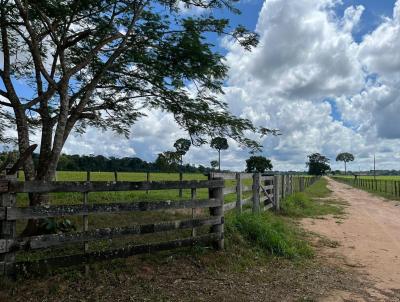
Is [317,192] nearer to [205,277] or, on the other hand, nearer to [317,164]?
[205,277]

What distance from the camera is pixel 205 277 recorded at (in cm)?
674

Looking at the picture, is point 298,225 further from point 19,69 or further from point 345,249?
point 19,69

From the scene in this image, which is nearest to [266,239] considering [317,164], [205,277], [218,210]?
[218,210]

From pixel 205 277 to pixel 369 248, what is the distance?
5400 millimetres

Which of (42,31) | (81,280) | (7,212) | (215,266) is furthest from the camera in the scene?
(42,31)

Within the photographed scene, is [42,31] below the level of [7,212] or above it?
above

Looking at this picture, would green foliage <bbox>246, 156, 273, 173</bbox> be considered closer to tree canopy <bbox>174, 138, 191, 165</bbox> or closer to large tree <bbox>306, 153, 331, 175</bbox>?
tree canopy <bbox>174, 138, 191, 165</bbox>

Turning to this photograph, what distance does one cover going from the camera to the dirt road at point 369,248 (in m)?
6.87

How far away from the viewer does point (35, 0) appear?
9320 millimetres

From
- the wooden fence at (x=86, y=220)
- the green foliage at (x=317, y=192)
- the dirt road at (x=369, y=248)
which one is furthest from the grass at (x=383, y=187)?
the wooden fence at (x=86, y=220)

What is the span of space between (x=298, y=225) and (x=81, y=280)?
9.25 m

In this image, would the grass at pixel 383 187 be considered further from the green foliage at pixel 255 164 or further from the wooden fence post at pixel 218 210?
the wooden fence post at pixel 218 210

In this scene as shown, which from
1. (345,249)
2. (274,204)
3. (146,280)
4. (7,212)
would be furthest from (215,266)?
(274,204)

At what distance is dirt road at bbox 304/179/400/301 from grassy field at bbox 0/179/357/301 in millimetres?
529
